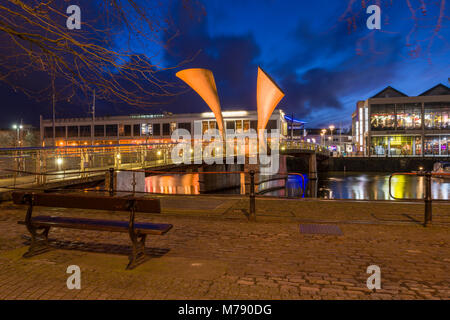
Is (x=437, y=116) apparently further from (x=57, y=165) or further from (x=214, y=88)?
(x=57, y=165)

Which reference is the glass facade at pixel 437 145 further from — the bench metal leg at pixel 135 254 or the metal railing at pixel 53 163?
the bench metal leg at pixel 135 254

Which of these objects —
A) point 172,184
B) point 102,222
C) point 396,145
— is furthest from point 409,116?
point 102,222

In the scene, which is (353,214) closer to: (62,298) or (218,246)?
(218,246)

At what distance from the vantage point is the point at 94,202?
474 cm

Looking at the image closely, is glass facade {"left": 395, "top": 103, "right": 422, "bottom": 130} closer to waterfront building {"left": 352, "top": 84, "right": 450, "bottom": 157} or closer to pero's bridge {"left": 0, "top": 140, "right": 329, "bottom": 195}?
waterfront building {"left": 352, "top": 84, "right": 450, "bottom": 157}

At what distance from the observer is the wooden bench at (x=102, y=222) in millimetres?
4520

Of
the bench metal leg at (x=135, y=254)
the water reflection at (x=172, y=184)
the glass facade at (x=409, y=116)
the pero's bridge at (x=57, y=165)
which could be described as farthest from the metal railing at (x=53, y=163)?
the glass facade at (x=409, y=116)

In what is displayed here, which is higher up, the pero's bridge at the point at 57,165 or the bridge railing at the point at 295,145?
the bridge railing at the point at 295,145

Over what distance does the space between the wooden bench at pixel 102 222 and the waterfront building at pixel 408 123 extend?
218ft

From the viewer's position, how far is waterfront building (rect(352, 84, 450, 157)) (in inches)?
2485

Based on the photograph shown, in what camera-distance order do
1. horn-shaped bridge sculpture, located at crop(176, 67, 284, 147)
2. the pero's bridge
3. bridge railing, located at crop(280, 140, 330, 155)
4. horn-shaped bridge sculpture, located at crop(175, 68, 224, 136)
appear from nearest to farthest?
the pero's bridge
horn-shaped bridge sculpture, located at crop(175, 68, 224, 136)
horn-shaped bridge sculpture, located at crop(176, 67, 284, 147)
bridge railing, located at crop(280, 140, 330, 155)

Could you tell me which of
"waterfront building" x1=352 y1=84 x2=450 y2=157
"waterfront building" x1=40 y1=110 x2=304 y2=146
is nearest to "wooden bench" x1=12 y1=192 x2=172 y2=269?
"waterfront building" x1=40 y1=110 x2=304 y2=146

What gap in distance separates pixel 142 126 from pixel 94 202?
70.7m
